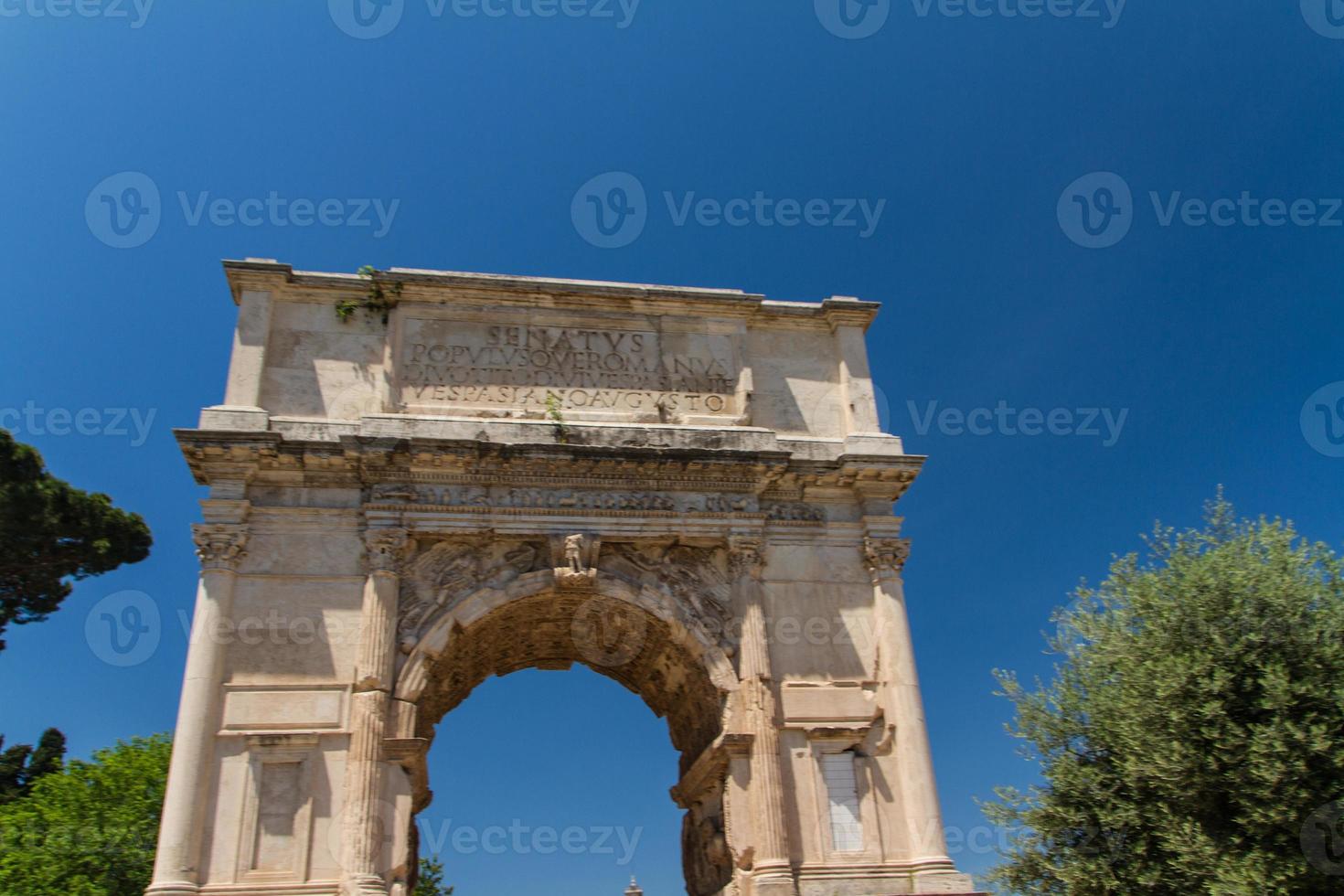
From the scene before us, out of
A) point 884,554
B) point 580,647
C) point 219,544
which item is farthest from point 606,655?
point 219,544

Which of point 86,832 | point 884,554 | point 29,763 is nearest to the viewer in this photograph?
point 884,554

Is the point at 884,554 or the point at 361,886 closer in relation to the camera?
the point at 361,886

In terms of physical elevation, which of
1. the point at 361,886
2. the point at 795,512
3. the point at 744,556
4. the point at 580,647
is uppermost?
the point at 795,512

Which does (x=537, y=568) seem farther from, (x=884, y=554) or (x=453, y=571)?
(x=884, y=554)

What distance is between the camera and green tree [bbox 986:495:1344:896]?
10859mm

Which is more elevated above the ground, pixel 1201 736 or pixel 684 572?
pixel 684 572

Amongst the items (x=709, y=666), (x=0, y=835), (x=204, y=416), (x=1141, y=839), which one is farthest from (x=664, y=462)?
(x=0, y=835)

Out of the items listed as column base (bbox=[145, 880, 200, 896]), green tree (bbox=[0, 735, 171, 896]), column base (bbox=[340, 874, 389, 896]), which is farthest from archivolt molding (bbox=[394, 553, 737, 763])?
green tree (bbox=[0, 735, 171, 896])

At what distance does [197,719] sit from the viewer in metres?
12.4

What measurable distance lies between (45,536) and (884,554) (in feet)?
64.3

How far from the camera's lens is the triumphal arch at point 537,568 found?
12.6 metres

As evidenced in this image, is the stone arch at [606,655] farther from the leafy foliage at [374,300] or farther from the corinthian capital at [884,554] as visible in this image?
the leafy foliage at [374,300]

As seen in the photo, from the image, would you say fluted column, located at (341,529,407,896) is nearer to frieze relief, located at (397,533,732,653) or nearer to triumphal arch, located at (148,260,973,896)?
triumphal arch, located at (148,260,973,896)

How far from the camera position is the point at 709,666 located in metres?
14.0
